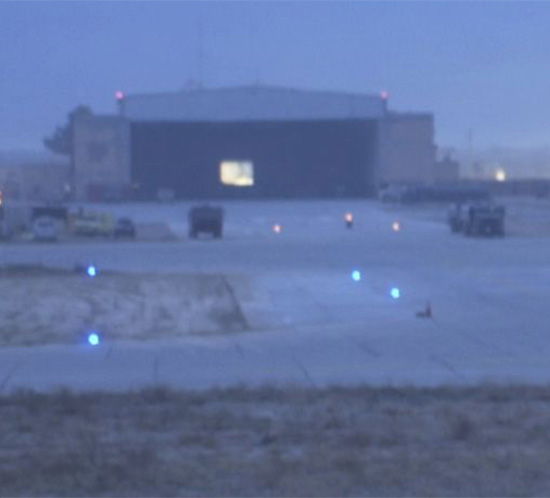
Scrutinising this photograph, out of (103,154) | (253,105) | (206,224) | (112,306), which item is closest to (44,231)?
(206,224)

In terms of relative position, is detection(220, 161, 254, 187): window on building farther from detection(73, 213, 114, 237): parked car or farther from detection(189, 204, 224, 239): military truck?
detection(189, 204, 224, 239): military truck

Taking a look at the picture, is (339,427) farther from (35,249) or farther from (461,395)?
(35,249)

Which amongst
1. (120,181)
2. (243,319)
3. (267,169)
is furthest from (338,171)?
(243,319)

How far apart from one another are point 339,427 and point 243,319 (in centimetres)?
1557

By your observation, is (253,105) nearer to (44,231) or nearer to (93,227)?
(93,227)

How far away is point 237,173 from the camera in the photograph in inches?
4560

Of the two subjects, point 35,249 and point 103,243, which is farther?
point 103,243

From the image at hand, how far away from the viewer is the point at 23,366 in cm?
1888

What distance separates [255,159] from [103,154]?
13.8m

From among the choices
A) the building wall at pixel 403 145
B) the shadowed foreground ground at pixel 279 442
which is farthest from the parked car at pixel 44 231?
the building wall at pixel 403 145

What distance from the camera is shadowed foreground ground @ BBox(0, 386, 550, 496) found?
33.0 feet

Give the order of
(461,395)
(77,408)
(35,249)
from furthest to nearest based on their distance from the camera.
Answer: (35,249) → (461,395) → (77,408)

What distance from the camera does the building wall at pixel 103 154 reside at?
348ft

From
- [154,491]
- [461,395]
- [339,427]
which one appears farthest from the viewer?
[461,395]
